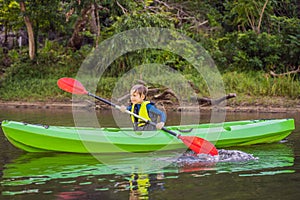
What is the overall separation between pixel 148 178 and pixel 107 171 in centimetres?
71

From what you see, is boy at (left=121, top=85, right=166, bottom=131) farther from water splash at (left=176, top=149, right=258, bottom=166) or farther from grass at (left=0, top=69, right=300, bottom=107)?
grass at (left=0, top=69, right=300, bottom=107)

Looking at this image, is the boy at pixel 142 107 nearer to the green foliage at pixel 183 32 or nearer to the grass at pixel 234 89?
the grass at pixel 234 89

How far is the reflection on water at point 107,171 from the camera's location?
6688 millimetres

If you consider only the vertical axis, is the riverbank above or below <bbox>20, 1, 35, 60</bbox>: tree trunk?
below

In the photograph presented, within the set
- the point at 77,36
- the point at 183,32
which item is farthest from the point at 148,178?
the point at 77,36

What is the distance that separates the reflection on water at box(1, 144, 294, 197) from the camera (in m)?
6.69

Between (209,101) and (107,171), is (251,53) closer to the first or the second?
→ (209,101)

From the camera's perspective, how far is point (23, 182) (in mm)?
6949

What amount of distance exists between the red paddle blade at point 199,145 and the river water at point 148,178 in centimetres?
36

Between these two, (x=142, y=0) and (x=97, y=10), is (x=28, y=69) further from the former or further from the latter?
(x=142, y=0)

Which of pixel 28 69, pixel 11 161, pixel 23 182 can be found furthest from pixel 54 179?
pixel 28 69

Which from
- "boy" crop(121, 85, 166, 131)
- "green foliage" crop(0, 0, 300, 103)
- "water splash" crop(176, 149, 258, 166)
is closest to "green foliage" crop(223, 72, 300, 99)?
"green foliage" crop(0, 0, 300, 103)

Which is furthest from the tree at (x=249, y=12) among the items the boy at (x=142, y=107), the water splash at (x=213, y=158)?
the water splash at (x=213, y=158)

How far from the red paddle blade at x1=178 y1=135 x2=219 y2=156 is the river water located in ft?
1.19
